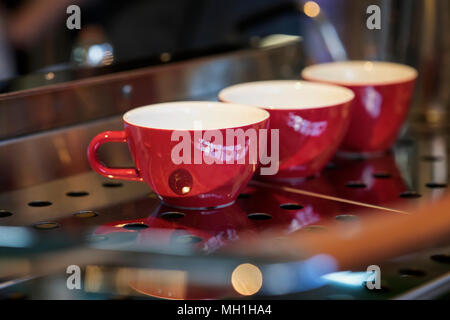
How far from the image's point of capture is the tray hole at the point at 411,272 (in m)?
0.63

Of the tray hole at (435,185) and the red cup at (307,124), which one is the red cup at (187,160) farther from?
the tray hole at (435,185)

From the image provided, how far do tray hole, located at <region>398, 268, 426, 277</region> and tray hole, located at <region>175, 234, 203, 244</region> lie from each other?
0.19 m

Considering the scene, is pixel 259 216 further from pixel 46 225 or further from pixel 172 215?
pixel 46 225

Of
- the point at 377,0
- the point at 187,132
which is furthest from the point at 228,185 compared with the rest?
the point at 377,0

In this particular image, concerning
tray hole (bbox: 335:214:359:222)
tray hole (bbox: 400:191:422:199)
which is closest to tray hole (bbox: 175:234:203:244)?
tray hole (bbox: 335:214:359:222)

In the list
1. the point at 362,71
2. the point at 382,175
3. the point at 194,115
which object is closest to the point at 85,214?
the point at 194,115

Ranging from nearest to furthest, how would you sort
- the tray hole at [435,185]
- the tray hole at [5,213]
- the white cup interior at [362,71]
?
the tray hole at [5,213] → the tray hole at [435,185] → the white cup interior at [362,71]

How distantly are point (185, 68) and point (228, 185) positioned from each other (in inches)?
13.6

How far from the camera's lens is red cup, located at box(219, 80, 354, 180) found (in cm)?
82

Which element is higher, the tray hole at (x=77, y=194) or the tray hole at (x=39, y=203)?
the tray hole at (x=77, y=194)

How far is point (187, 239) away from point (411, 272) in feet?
0.70

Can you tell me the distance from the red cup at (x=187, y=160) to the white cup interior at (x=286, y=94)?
0.12m

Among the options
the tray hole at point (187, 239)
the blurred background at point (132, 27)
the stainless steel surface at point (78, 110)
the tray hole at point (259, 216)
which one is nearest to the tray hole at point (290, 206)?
the tray hole at point (259, 216)

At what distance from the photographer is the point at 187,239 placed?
27.5 inches
